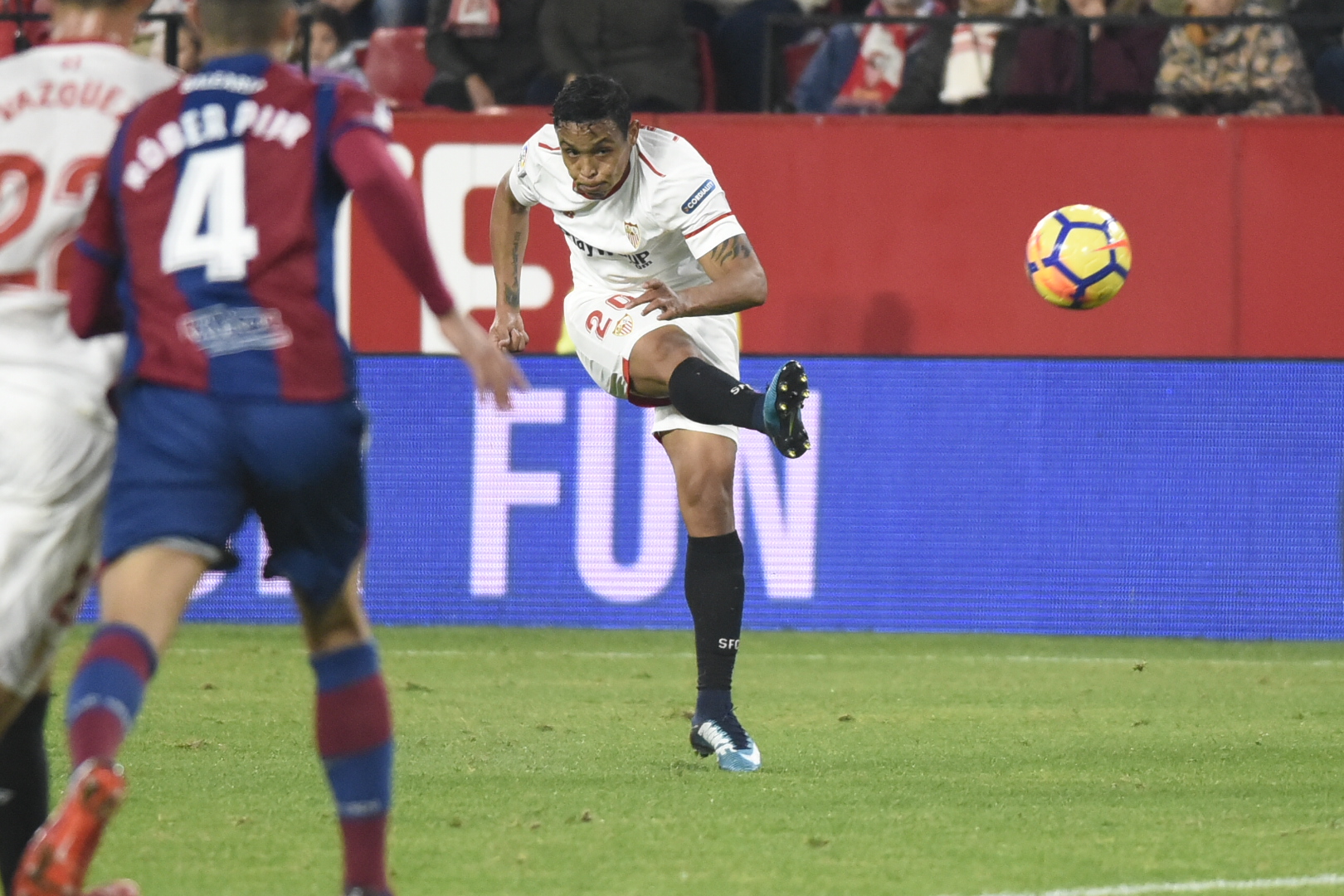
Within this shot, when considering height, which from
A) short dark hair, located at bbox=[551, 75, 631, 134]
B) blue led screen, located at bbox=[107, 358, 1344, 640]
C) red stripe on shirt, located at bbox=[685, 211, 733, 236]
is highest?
short dark hair, located at bbox=[551, 75, 631, 134]

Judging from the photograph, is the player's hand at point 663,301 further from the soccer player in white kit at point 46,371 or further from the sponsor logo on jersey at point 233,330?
the sponsor logo on jersey at point 233,330

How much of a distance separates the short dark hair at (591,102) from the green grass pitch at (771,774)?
186 cm

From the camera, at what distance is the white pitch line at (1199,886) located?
13.7 feet

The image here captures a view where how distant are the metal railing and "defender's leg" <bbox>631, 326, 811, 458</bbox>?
473cm

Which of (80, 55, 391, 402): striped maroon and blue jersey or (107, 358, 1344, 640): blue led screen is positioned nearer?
(80, 55, 391, 402): striped maroon and blue jersey

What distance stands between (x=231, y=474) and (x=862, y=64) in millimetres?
7790

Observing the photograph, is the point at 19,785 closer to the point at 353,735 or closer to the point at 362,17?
the point at 353,735

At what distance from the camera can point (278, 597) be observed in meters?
10.1

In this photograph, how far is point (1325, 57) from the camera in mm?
10688

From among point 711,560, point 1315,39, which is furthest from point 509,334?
point 1315,39

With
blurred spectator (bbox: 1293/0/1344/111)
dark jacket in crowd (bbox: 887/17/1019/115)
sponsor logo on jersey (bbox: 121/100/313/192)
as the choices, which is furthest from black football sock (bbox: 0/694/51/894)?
blurred spectator (bbox: 1293/0/1344/111)

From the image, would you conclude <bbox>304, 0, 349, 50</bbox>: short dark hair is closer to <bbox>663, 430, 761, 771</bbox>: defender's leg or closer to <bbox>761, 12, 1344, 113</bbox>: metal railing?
<bbox>761, 12, 1344, 113</bbox>: metal railing

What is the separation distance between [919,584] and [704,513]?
4005 millimetres

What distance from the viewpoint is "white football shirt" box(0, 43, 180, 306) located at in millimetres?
3811
